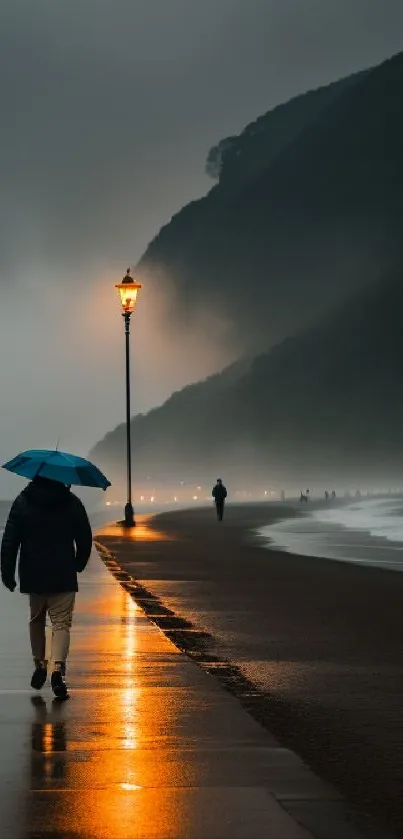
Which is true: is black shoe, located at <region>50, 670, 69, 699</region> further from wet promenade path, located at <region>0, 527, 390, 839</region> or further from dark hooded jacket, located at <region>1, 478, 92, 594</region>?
dark hooded jacket, located at <region>1, 478, 92, 594</region>

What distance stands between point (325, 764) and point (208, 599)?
12.8m

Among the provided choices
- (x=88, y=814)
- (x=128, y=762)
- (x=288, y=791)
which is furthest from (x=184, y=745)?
(x=88, y=814)

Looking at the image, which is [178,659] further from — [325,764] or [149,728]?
[325,764]

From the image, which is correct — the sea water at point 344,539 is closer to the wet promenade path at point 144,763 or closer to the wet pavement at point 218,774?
the wet promenade path at point 144,763

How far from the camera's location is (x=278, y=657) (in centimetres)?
1491

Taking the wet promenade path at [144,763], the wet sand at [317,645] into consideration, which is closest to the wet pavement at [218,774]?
the wet promenade path at [144,763]

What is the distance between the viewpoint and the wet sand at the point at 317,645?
31.0ft

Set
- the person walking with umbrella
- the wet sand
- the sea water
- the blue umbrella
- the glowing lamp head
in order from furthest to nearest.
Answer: the glowing lamp head → the sea water → the person walking with umbrella → the blue umbrella → the wet sand

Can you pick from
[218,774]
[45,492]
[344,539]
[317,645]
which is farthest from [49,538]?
[344,539]

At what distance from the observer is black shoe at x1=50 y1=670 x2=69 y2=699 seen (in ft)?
37.6

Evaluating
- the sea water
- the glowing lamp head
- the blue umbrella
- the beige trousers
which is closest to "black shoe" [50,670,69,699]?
the beige trousers

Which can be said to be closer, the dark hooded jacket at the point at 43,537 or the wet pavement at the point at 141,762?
the wet pavement at the point at 141,762

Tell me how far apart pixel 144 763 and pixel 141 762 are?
0.12 ft

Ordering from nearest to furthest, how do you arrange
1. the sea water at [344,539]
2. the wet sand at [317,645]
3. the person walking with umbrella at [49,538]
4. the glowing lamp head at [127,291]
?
1. the wet sand at [317,645]
2. the person walking with umbrella at [49,538]
3. the sea water at [344,539]
4. the glowing lamp head at [127,291]
